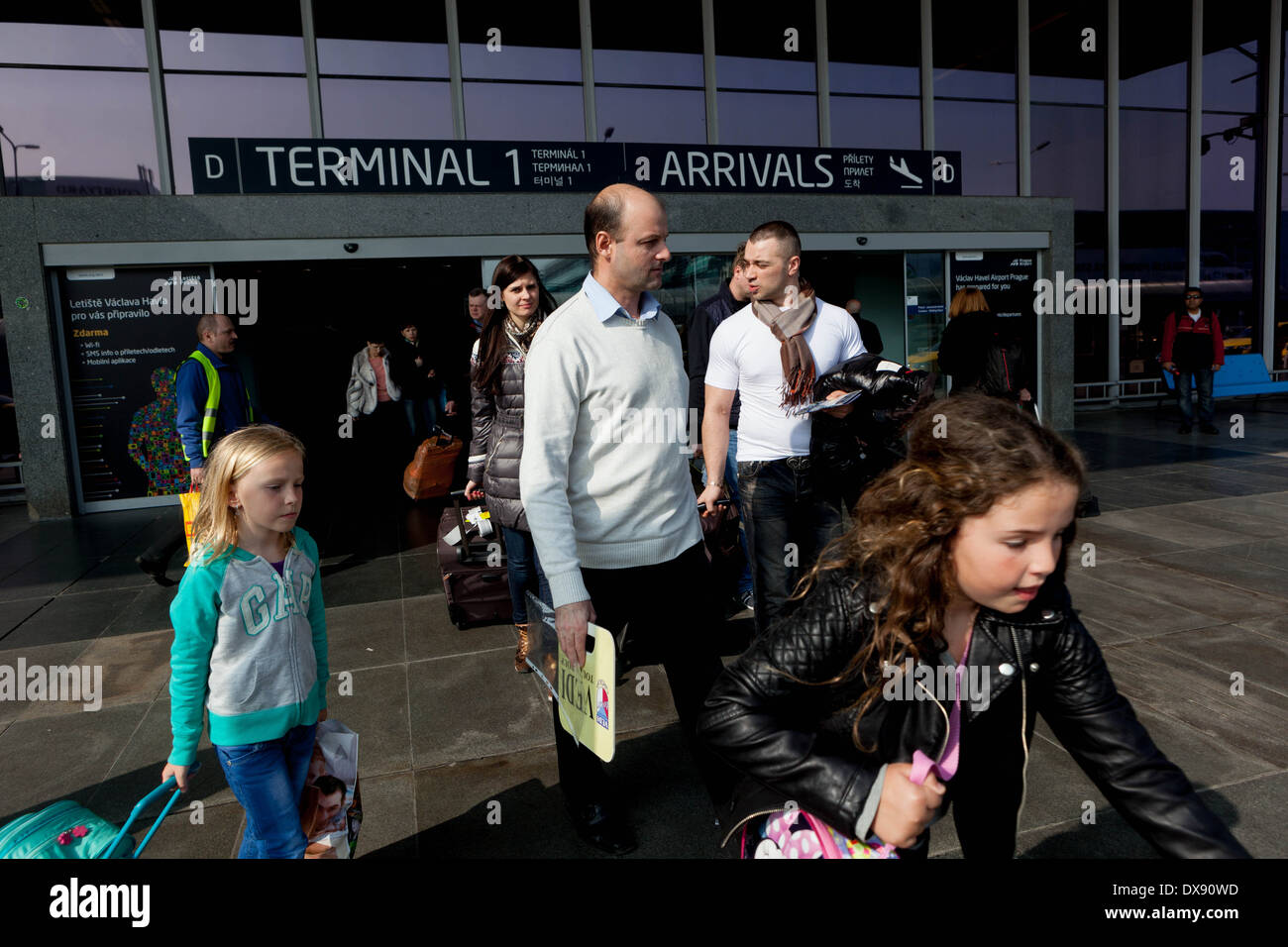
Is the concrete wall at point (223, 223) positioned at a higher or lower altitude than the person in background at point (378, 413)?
higher

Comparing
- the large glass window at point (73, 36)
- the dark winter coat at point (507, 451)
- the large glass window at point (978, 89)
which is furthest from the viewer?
the large glass window at point (978, 89)

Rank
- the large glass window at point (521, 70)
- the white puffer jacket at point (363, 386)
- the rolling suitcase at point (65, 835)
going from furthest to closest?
the large glass window at point (521, 70), the white puffer jacket at point (363, 386), the rolling suitcase at point (65, 835)

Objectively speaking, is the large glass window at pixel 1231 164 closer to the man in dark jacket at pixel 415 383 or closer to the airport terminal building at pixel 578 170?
the airport terminal building at pixel 578 170

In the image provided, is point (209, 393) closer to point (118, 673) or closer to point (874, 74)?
point (118, 673)

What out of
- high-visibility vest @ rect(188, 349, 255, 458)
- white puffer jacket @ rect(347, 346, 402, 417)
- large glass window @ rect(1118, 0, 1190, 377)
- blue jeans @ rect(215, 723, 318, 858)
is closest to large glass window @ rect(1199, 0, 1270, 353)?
large glass window @ rect(1118, 0, 1190, 377)

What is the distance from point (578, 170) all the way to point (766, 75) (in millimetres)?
4333

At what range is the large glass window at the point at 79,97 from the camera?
390 inches

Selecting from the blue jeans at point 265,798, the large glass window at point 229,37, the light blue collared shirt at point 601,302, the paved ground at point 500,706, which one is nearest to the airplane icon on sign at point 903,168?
the paved ground at point 500,706

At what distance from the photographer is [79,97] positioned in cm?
1031

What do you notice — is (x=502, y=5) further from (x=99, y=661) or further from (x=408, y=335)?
(x=99, y=661)

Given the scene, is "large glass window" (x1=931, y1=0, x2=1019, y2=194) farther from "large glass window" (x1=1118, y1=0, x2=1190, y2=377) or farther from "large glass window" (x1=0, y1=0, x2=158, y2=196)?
"large glass window" (x1=0, y1=0, x2=158, y2=196)

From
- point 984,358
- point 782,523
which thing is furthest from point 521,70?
point 782,523

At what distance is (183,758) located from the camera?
6.94 feet

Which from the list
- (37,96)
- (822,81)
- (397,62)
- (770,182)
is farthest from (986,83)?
(37,96)
